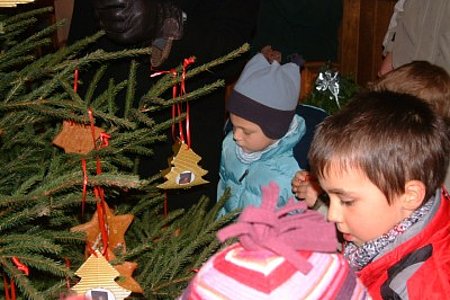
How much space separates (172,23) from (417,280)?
86 cm

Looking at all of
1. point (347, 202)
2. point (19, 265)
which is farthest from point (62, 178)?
point (347, 202)

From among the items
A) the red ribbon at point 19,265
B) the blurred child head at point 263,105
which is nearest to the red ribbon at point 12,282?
the red ribbon at point 19,265

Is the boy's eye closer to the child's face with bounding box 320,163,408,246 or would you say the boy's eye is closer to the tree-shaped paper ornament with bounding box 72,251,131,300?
the child's face with bounding box 320,163,408,246

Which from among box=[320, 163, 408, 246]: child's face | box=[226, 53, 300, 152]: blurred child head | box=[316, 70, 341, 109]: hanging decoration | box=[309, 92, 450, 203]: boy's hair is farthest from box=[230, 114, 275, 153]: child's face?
box=[316, 70, 341, 109]: hanging decoration

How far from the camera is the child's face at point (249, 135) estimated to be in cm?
205

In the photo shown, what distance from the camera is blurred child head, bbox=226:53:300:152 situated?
2033 mm

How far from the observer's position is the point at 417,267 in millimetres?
1239

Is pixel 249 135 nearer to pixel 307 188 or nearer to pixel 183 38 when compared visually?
pixel 307 188

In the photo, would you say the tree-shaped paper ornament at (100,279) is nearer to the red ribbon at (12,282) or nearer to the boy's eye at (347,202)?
the red ribbon at (12,282)

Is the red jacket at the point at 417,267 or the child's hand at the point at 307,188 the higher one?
the red jacket at the point at 417,267

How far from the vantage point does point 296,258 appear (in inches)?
31.4

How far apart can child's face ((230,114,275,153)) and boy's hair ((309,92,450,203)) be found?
61 centimetres

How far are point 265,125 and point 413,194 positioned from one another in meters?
0.76

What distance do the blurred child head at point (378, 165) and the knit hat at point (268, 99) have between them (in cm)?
62
